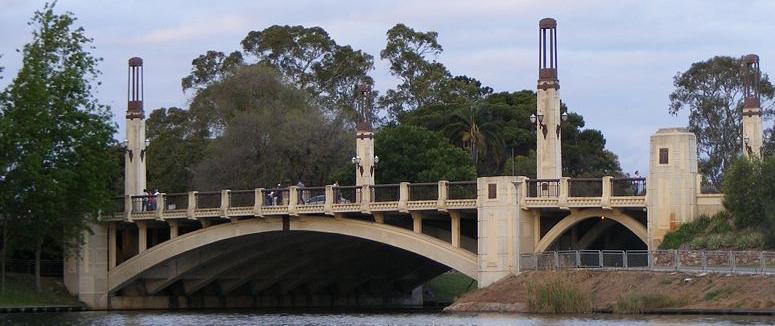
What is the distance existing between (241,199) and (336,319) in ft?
38.7

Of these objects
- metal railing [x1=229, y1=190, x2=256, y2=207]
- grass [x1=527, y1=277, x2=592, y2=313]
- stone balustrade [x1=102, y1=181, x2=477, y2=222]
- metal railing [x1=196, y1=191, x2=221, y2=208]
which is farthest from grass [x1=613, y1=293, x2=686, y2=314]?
metal railing [x1=196, y1=191, x2=221, y2=208]

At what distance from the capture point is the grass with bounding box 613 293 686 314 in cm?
6119

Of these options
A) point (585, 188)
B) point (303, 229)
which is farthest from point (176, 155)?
point (585, 188)

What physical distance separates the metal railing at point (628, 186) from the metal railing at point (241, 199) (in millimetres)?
20859

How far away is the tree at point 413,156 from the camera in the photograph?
10262 centimetres

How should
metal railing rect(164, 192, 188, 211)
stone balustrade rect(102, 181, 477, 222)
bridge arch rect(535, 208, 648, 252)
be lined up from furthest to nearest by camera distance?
1. metal railing rect(164, 192, 188, 211)
2. stone balustrade rect(102, 181, 477, 222)
3. bridge arch rect(535, 208, 648, 252)

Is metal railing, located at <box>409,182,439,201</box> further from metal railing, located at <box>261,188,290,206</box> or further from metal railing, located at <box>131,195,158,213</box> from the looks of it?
metal railing, located at <box>131,195,158,213</box>

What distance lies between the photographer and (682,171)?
6800 cm

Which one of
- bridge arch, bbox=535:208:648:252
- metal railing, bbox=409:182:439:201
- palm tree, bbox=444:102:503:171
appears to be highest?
palm tree, bbox=444:102:503:171

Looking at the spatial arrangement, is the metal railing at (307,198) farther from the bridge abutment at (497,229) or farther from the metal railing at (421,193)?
the bridge abutment at (497,229)

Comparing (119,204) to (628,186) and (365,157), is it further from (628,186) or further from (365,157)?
(628,186)

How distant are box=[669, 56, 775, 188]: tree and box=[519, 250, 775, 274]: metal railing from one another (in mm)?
45175

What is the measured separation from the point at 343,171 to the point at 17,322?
116 feet

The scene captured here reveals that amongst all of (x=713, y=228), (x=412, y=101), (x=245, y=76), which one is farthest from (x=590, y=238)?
(x=412, y=101)
